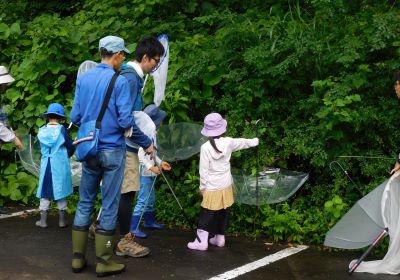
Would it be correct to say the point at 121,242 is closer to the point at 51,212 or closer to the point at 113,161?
the point at 113,161

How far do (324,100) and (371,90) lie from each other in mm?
628

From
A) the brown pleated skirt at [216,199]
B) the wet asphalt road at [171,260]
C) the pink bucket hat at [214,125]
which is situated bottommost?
the wet asphalt road at [171,260]

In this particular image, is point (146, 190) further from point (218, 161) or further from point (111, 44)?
point (111, 44)

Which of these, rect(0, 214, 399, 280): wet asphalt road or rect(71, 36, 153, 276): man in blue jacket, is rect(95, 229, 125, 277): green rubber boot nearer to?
rect(71, 36, 153, 276): man in blue jacket

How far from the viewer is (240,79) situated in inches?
287

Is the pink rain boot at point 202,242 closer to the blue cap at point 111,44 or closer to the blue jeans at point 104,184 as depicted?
the blue jeans at point 104,184

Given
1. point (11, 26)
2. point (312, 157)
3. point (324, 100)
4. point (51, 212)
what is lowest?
point (51, 212)

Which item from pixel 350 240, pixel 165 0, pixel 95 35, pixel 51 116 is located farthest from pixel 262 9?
pixel 350 240

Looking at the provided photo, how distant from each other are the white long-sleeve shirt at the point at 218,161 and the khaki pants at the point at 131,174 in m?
0.71

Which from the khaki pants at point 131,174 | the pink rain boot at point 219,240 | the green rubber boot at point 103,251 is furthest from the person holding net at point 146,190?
the green rubber boot at point 103,251

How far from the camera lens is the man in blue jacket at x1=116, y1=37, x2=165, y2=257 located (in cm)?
553

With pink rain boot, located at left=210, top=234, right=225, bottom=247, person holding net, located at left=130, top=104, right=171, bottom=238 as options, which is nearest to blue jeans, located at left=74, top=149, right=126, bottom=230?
person holding net, located at left=130, top=104, right=171, bottom=238

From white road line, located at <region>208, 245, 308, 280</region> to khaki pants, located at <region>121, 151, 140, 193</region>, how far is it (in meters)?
1.16

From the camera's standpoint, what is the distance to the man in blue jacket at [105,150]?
17.1ft
